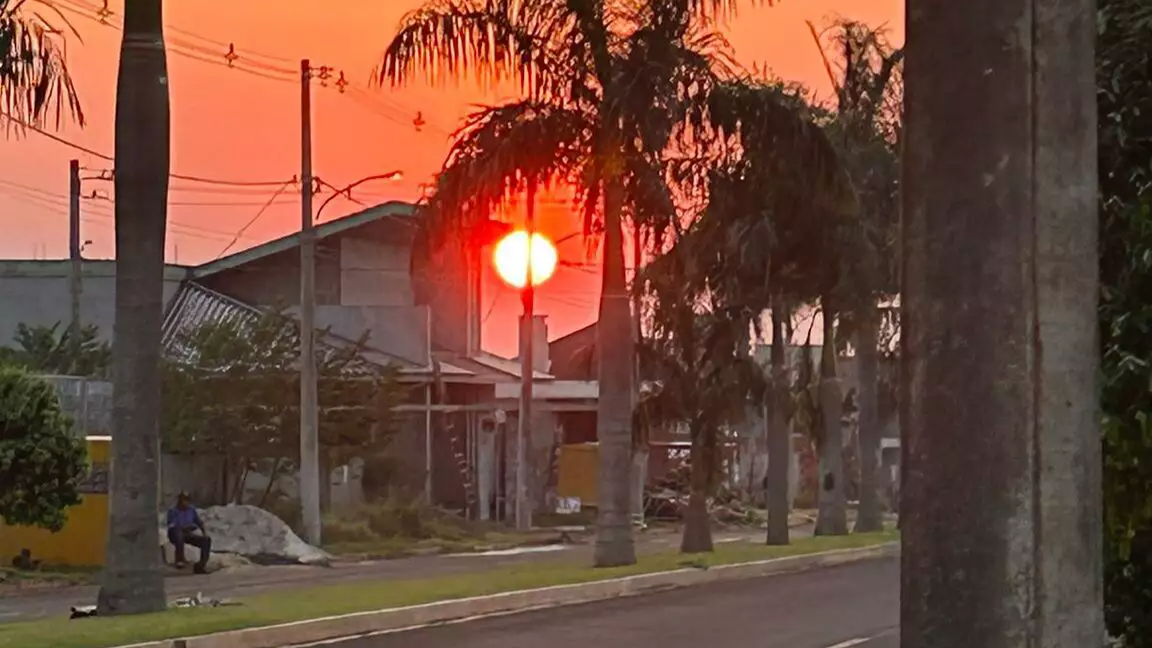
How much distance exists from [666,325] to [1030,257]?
2360 cm

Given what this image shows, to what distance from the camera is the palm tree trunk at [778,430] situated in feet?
96.1

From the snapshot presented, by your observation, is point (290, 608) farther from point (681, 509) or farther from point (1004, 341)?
point (681, 509)

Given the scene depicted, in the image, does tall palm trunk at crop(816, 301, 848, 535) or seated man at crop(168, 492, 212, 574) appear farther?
tall palm trunk at crop(816, 301, 848, 535)

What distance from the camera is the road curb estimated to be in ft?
47.9

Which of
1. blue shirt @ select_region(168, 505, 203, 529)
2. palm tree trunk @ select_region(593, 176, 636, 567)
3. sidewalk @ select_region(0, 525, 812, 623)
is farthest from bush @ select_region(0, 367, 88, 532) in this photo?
palm tree trunk @ select_region(593, 176, 636, 567)

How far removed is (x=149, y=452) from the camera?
647 inches

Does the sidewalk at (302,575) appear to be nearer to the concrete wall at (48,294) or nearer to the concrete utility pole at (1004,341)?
the concrete utility pole at (1004,341)

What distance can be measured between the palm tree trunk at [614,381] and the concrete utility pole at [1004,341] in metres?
18.3

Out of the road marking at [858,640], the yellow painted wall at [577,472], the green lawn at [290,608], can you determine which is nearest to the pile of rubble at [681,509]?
the yellow painted wall at [577,472]

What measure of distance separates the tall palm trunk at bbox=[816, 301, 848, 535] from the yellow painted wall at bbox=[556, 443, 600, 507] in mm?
15475

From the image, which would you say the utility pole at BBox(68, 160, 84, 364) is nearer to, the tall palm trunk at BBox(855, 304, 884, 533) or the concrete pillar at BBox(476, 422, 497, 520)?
the concrete pillar at BBox(476, 422, 497, 520)

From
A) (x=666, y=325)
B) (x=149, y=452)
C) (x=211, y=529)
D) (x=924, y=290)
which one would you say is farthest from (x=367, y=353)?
(x=924, y=290)

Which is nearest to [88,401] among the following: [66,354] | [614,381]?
[66,354]

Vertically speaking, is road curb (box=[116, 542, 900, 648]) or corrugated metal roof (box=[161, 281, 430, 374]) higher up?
corrugated metal roof (box=[161, 281, 430, 374])
